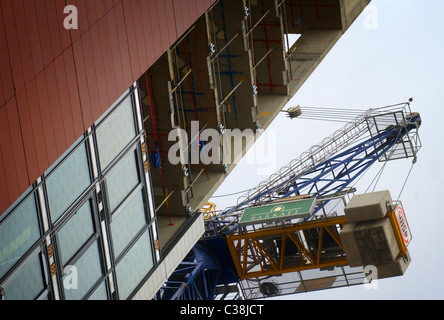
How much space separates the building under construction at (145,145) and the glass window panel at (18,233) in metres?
0.04

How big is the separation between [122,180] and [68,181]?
3.71 m

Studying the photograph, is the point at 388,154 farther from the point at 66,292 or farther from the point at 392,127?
the point at 66,292

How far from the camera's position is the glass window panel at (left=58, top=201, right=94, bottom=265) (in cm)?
2267

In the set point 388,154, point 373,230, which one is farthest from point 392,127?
point 373,230

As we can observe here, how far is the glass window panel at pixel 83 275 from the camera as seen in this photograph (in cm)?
2319

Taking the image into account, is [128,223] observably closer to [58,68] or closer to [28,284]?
[28,284]

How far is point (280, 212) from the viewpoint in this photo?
45.2 meters

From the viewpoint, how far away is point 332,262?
4997cm

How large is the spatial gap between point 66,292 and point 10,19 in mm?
8389

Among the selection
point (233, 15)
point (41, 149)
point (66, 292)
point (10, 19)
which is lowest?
point (66, 292)

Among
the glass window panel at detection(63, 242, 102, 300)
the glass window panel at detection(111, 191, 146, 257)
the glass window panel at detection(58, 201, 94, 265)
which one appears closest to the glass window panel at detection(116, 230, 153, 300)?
the glass window panel at detection(111, 191, 146, 257)

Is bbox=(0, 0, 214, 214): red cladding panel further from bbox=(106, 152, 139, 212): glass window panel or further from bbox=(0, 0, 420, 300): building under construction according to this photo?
bbox=(106, 152, 139, 212): glass window panel

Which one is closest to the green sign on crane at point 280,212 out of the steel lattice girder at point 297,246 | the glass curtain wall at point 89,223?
the steel lattice girder at point 297,246

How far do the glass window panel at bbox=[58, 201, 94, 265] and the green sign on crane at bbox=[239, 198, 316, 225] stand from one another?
21020 millimetres
